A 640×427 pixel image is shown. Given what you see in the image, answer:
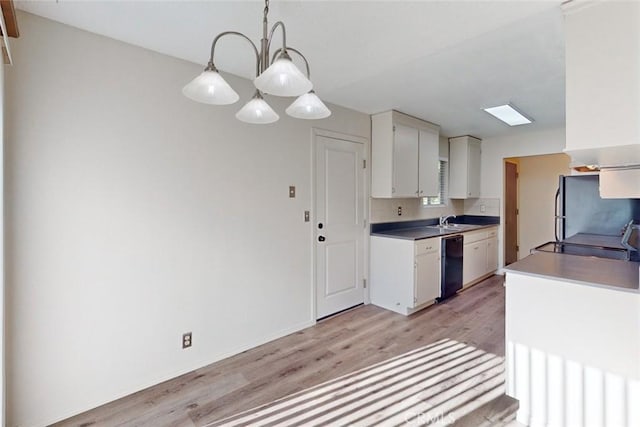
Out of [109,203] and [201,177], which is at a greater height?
[201,177]

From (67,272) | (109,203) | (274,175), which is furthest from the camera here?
(274,175)

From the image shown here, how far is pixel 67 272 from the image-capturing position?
6.21 feet

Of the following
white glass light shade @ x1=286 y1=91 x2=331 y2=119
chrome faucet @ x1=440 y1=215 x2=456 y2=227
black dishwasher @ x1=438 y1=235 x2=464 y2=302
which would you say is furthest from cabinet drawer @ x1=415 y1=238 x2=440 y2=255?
white glass light shade @ x1=286 y1=91 x2=331 y2=119

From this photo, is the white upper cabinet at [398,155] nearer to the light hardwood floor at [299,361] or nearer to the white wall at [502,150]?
the light hardwood floor at [299,361]

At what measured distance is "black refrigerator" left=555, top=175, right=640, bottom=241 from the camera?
307 cm

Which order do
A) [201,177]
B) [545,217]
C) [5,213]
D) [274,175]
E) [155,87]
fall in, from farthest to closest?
[545,217]
[274,175]
[201,177]
[155,87]
[5,213]

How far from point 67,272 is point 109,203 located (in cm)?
48

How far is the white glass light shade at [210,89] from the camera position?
128 cm

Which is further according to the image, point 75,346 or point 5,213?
point 75,346

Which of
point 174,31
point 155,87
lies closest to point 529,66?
point 174,31

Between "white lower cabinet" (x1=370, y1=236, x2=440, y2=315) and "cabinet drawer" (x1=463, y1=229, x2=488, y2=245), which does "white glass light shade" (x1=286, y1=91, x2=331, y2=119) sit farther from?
"cabinet drawer" (x1=463, y1=229, x2=488, y2=245)

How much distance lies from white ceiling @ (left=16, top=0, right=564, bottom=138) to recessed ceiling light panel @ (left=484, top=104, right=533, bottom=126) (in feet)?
1.58

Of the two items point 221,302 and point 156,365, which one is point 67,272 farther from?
point 221,302

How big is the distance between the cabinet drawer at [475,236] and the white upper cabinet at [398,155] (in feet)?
2.98
